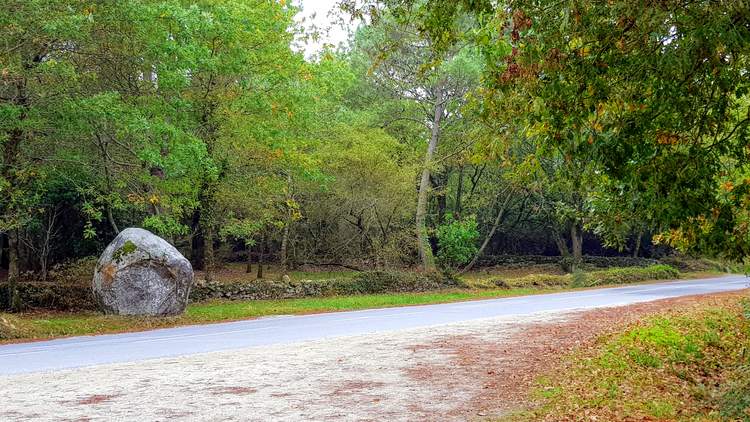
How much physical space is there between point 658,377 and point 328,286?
17.3 meters

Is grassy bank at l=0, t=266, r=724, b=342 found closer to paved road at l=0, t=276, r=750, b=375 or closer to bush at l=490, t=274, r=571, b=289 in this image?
bush at l=490, t=274, r=571, b=289

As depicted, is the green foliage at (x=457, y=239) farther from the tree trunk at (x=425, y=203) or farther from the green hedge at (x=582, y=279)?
the green hedge at (x=582, y=279)

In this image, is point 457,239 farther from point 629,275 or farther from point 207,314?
point 207,314

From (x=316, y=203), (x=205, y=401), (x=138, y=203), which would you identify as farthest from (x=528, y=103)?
(x=316, y=203)

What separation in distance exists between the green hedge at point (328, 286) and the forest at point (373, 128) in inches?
→ 56.4

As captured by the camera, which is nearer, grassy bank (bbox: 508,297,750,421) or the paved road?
grassy bank (bbox: 508,297,750,421)

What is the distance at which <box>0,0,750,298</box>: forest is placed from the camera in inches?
244

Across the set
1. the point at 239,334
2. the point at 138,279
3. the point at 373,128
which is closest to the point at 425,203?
the point at 373,128

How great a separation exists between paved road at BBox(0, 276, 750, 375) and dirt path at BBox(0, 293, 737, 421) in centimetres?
101

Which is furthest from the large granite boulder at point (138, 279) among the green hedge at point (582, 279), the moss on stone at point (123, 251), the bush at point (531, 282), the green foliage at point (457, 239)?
the green foliage at point (457, 239)

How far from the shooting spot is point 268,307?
20.9 m

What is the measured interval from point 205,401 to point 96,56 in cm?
1370

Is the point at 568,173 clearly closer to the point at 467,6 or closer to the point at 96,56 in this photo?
the point at 467,6

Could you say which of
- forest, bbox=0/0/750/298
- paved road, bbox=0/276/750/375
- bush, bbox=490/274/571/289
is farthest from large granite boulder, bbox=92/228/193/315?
bush, bbox=490/274/571/289
